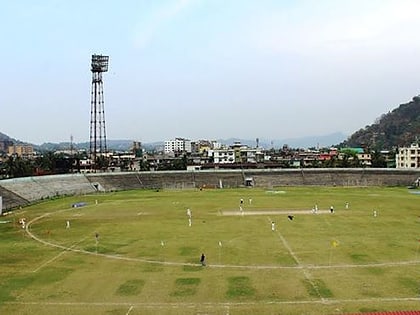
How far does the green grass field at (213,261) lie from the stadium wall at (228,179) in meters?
29.5

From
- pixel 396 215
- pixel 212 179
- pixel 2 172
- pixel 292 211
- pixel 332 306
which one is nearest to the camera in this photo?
pixel 332 306

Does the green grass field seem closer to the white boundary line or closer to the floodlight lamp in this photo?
the white boundary line

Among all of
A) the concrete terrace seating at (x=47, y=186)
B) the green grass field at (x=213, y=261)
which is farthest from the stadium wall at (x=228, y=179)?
the green grass field at (x=213, y=261)

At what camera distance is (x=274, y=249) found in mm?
36750

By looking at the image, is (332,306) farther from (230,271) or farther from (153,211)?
(153,211)

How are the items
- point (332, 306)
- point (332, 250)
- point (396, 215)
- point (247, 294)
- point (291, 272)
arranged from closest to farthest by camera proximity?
1. point (332, 306)
2. point (247, 294)
3. point (291, 272)
4. point (332, 250)
5. point (396, 215)

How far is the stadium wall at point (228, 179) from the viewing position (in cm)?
9144

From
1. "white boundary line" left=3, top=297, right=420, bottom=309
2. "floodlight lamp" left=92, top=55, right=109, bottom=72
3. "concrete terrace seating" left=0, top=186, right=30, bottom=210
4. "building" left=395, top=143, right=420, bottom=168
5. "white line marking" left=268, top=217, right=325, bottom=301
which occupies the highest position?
"floodlight lamp" left=92, top=55, right=109, bottom=72

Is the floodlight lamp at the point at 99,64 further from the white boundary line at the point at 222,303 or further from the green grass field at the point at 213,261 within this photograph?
the white boundary line at the point at 222,303

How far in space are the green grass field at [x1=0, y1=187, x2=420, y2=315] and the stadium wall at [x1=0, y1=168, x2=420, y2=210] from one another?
29.5 metres

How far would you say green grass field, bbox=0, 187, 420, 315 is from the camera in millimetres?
24641

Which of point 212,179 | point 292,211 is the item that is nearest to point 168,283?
point 292,211

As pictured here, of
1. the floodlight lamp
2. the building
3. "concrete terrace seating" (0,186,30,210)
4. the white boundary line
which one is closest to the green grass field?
the white boundary line

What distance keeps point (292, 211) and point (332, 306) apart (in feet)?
112
